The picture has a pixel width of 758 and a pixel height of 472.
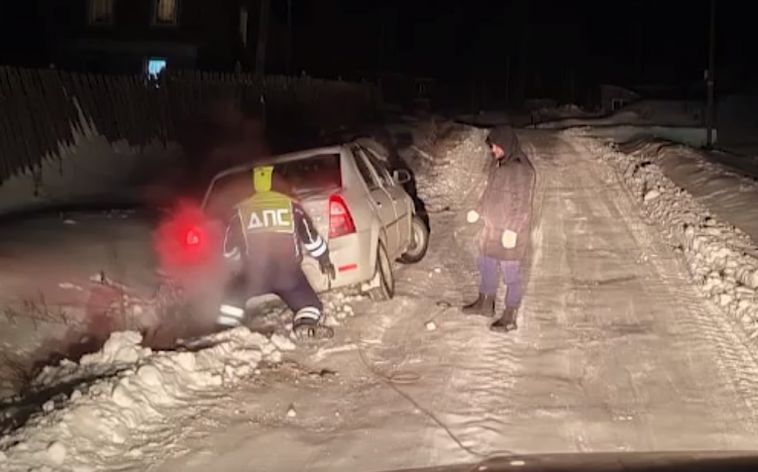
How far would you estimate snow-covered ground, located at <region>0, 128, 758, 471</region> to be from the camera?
641 centimetres

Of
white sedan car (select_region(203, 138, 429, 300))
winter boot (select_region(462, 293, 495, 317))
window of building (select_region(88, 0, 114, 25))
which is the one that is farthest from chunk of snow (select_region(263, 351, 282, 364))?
window of building (select_region(88, 0, 114, 25))

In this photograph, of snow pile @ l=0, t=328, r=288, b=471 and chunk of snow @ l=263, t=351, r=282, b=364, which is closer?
snow pile @ l=0, t=328, r=288, b=471

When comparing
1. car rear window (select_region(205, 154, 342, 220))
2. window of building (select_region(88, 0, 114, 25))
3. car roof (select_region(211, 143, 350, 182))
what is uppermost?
window of building (select_region(88, 0, 114, 25))

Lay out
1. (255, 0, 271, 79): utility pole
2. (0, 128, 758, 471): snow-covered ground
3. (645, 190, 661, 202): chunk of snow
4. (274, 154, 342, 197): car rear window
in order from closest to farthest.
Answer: (0, 128, 758, 471): snow-covered ground → (274, 154, 342, 197): car rear window → (645, 190, 661, 202): chunk of snow → (255, 0, 271, 79): utility pole

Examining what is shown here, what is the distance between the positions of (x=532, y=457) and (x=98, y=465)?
8.08ft

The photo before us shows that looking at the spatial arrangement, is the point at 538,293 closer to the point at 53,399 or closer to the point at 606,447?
the point at 606,447

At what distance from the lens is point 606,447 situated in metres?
6.39

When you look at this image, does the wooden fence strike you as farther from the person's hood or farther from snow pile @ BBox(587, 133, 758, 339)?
the person's hood

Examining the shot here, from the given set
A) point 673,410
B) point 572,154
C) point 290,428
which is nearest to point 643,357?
point 673,410

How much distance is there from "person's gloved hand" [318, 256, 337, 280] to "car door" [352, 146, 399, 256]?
1064mm

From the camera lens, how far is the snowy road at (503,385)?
A: 6.49 meters

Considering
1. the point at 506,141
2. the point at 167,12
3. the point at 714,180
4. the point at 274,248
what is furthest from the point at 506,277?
the point at 167,12

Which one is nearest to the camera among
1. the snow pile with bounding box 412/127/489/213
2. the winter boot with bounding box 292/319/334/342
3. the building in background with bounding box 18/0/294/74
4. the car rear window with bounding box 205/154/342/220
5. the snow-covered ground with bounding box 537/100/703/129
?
the winter boot with bounding box 292/319/334/342

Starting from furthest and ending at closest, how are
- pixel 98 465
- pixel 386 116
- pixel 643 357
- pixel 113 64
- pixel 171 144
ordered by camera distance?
pixel 386 116
pixel 113 64
pixel 171 144
pixel 643 357
pixel 98 465
